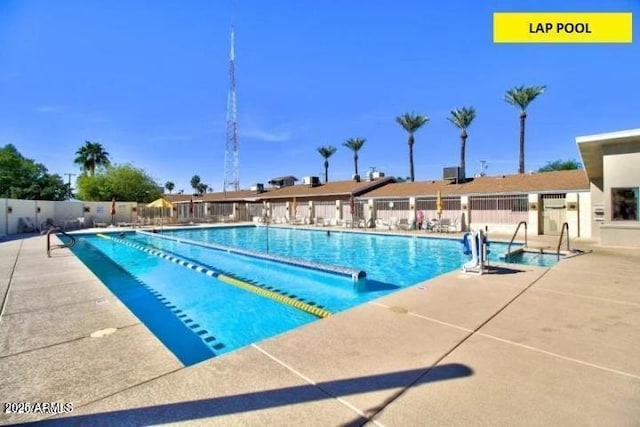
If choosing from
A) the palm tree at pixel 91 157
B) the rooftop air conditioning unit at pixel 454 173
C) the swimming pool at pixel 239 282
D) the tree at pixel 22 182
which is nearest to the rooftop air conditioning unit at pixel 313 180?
the rooftop air conditioning unit at pixel 454 173

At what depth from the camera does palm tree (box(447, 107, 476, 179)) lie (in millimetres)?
30667

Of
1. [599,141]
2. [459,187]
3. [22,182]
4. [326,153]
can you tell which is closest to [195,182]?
[22,182]

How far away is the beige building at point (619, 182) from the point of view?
33.5 ft

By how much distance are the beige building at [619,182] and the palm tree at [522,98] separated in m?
18.8

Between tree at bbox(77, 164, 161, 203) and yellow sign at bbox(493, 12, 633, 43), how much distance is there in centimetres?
3778

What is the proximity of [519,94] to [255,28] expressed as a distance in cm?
2640

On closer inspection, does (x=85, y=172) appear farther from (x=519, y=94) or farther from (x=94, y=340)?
(x=519, y=94)

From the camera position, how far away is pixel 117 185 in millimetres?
33438

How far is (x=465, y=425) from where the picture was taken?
6.38ft

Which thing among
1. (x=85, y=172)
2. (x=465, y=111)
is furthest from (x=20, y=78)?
(x=465, y=111)

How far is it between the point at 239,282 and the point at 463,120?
103 feet

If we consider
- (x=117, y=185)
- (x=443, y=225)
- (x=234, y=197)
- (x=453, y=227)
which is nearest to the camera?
(x=443, y=225)

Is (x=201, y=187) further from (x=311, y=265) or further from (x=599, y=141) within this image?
(x=599, y=141)

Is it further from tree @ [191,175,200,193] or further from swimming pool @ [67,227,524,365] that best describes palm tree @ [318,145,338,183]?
tree @ [191,175,200,193]
